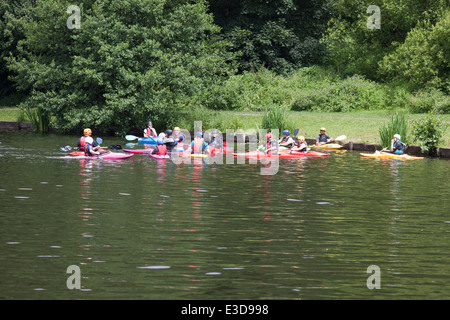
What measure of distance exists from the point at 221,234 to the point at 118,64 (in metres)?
27.1

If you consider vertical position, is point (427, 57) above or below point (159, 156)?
above

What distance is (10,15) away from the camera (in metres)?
52.5

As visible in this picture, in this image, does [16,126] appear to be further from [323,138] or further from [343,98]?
[343,98]

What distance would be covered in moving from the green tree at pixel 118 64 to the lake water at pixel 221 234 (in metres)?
15.9

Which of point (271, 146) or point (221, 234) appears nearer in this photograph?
point (221, 234)

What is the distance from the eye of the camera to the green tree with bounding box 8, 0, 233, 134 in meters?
38.7

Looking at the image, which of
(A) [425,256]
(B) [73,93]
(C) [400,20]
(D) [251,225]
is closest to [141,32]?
(B) [73,93]

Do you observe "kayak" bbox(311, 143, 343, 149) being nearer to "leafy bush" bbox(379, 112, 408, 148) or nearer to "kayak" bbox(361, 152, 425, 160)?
"leafy bush" bbox(379, 112, 408, 148)

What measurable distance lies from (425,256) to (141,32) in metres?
30.5

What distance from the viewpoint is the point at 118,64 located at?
127 feet

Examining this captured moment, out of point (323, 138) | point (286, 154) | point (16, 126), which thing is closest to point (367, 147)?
point (323, 138)

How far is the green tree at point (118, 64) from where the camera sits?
38.7 m
